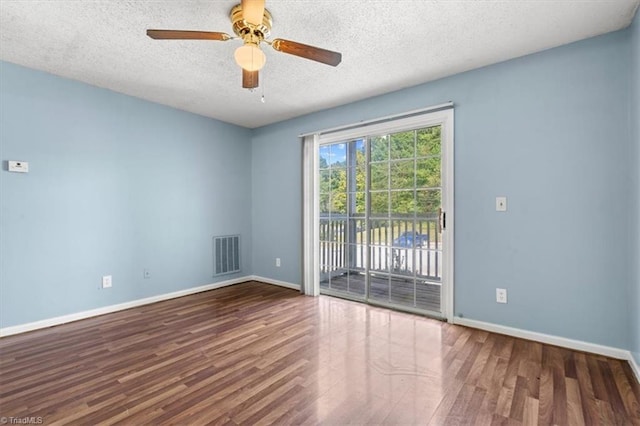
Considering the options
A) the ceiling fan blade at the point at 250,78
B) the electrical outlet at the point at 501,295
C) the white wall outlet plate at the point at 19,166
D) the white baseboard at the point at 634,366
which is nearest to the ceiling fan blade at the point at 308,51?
the ceiling fan blade at the point at 250,78

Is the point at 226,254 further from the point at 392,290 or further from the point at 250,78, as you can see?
the point at 250,78

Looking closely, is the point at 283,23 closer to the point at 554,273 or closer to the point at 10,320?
the point at 554,273

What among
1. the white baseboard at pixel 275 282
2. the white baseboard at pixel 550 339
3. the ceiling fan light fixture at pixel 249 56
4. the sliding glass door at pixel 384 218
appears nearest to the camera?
the ceiling fan light fixture at pixel 249 56

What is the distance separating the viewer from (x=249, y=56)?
1862 mm

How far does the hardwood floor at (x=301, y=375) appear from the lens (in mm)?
1712

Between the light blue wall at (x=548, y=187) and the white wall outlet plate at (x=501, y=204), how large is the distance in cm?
5

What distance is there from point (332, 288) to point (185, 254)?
209cm

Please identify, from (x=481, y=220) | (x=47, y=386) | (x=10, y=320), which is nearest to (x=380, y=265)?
(x=481, y=220)

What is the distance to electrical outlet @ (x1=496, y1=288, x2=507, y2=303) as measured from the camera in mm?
2771

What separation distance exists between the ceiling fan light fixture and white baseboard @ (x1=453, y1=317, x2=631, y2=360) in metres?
2.91

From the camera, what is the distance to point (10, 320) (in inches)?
110

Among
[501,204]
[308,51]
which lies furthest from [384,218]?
[308,51]

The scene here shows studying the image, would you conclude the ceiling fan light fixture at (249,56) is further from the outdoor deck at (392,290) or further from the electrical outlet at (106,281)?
the electrical outlet at (106,281)

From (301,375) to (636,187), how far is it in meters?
2.68
